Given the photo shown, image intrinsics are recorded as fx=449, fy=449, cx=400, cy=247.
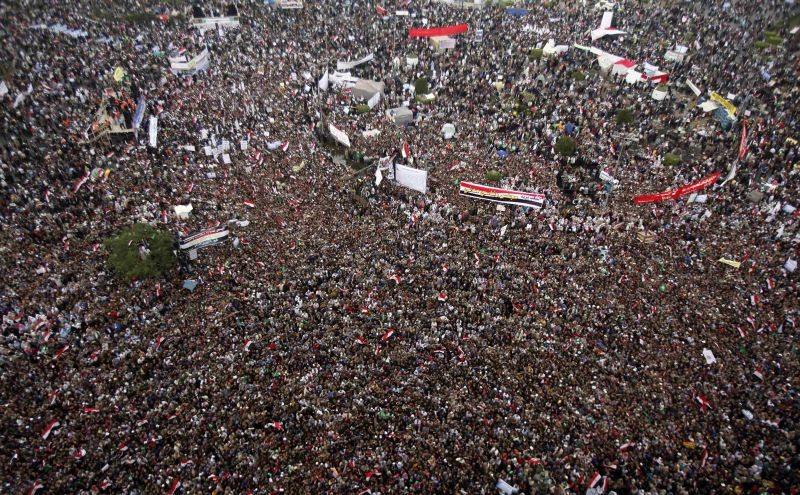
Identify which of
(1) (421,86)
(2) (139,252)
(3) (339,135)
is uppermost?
(1) (421,86)

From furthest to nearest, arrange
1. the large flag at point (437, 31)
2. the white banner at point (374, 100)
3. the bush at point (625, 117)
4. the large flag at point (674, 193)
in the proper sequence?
the large flag at point (437, 31) → the white banner at point (374, 100) → the bush at point (625, 117) → the large flag at point (674, 193)

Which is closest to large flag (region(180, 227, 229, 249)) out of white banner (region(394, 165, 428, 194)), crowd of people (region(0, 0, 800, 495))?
crowd of people (region(0, 0, 800, 495))

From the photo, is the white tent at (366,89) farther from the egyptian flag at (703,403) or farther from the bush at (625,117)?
the egyptian flag at (703,403)

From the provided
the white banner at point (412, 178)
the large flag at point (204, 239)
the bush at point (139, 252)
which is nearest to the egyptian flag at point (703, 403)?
the white banner at point (412, 178)

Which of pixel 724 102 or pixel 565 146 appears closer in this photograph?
pixel 565 146

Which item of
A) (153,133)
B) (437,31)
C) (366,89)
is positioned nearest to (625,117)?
(366,89)

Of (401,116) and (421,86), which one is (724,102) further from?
(401,116)
